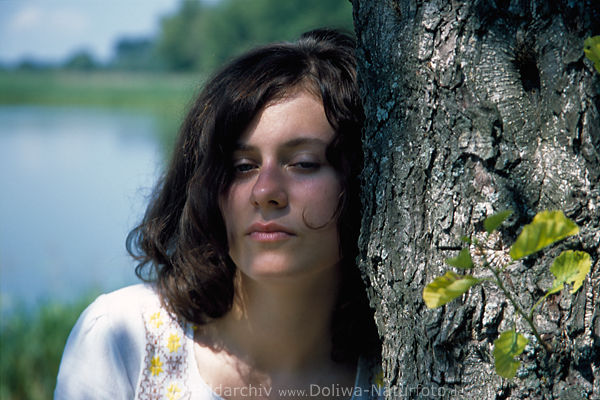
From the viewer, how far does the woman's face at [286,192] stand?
68.8 inches

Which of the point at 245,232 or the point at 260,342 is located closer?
the point at 245,232

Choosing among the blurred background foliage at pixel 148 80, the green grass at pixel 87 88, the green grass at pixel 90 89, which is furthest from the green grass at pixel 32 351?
the green grass at pixel 87 88

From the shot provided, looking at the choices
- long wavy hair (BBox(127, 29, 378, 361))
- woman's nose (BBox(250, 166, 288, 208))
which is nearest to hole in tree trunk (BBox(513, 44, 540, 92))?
long wavy hair (BBox(127, 29, 378, 361))

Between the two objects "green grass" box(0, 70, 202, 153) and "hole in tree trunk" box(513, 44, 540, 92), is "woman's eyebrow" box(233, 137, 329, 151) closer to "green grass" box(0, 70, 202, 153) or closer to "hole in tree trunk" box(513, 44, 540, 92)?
"hole in tree trunk" box(513, 44, 540, 92)

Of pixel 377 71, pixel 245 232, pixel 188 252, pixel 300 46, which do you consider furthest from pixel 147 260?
pixel 377 71

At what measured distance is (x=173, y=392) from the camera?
1975 millimetres

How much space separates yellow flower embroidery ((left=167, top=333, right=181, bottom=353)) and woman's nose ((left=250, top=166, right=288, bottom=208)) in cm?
61

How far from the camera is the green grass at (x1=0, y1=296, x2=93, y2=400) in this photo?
4.15m

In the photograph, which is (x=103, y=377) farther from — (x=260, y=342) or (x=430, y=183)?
(x=430, y=183)

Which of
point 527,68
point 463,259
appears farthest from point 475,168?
point 463,259

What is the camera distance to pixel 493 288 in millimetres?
1228

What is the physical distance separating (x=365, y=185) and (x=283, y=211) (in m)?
0.30

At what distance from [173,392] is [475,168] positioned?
1.26 metres

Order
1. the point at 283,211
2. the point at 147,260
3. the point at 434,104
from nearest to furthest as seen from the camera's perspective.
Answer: the point at 434,104 → the point at 283,211 → the point at 147,260
